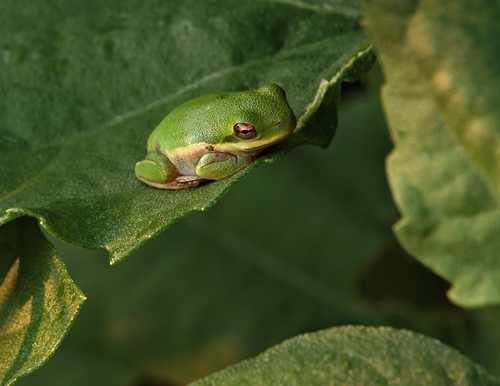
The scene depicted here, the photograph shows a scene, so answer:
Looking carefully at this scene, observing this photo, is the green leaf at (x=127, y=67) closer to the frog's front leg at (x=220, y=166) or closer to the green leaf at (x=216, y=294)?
the frog's front leg at (x=220, y=166)

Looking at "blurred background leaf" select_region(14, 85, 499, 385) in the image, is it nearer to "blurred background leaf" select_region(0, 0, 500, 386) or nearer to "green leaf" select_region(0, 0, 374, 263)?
"blurred background leaf" select_region(0, 0, 500, 386)

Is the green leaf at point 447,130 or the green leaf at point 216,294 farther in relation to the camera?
A: the green leaf at point 216,294

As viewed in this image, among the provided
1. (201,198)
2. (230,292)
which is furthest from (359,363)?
(230,292)

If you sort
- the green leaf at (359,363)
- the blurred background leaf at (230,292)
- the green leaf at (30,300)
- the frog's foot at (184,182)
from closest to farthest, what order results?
the green leaf at (359,363)
the green leaf at (30,300)
the frog's foot at (184,182)
the blurred background leaf at (230,292)

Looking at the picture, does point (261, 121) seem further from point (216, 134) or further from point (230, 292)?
point (230, 292)

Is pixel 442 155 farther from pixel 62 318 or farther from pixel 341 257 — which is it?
pixel 341 257

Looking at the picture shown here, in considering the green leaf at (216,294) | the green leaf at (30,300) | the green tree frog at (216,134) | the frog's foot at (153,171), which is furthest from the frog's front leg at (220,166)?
the green leaf at (216,294)

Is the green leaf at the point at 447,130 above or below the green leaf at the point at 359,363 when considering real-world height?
above

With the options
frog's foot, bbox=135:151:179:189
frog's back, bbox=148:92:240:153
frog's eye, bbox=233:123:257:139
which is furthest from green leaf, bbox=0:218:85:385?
frog's eye, bbox=233:123:257:139
